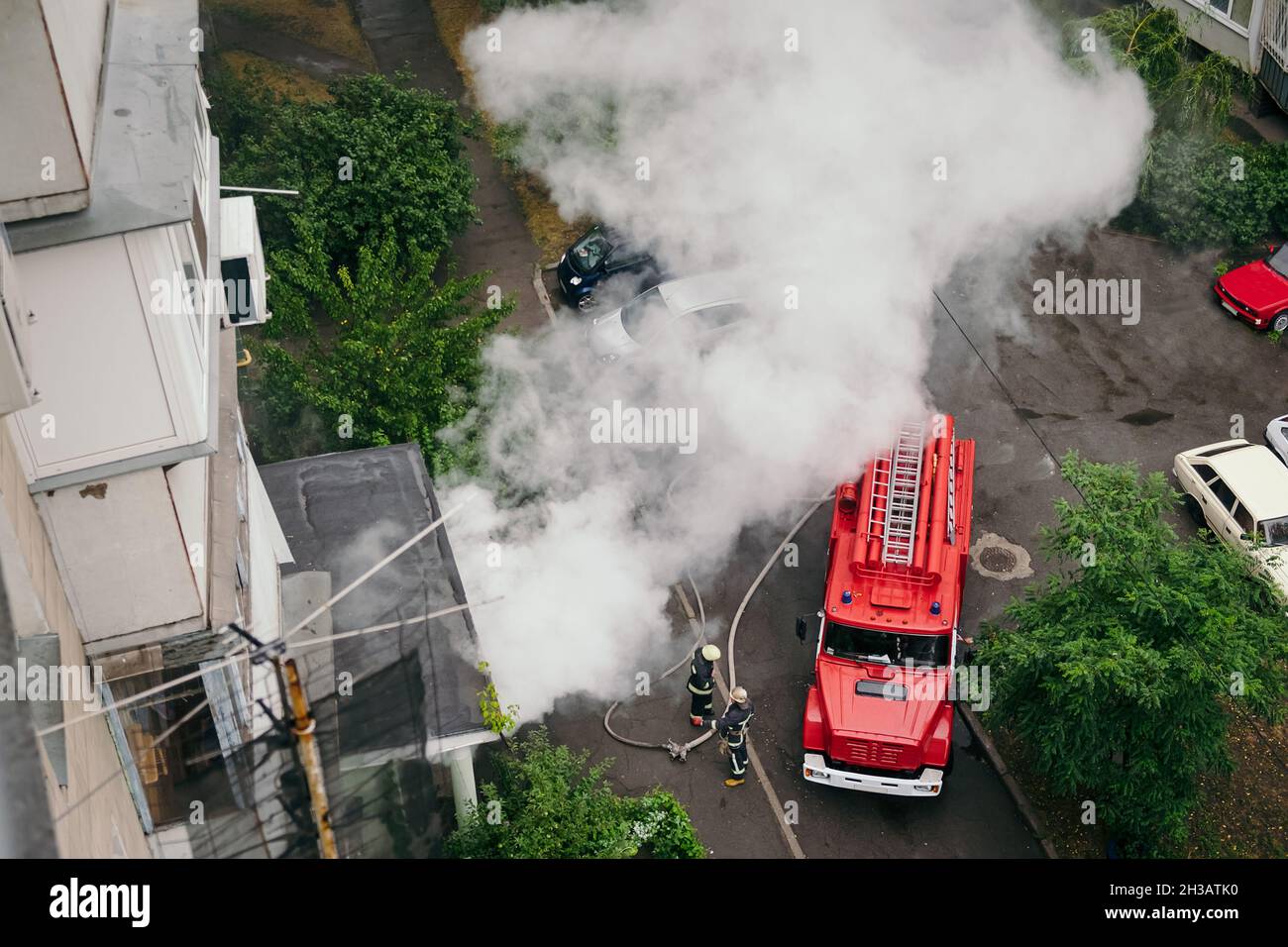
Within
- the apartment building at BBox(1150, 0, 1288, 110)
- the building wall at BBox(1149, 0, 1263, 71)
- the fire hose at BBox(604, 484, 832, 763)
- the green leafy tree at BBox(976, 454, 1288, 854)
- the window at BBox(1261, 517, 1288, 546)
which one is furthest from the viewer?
the building wall at BBox(1149, 0, 1263, 71)

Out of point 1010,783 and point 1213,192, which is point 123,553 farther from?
point 1213,192

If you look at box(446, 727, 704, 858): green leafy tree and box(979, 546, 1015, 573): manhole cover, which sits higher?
box(979, 546, 1015, 573): manhole cover

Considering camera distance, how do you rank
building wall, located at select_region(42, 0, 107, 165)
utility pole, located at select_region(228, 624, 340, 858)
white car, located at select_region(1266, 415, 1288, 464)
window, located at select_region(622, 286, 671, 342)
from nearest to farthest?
1. utility pole, located at select_region(228, 624, 340, 858)
2. building wall, located at select_region(42, 0, 107, 165)
3. white car, located at select_region(1266, 415, 1288, 464)
4. window, located at select_region(622, 286, 671, 342)

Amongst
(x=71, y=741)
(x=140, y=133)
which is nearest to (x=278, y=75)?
(x=140, y=133)

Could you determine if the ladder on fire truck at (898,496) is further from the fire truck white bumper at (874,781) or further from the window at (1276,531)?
the window at (1276,531)

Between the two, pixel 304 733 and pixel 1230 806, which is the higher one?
pixel 304 733

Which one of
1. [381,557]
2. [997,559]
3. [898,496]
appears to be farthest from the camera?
[997,559]

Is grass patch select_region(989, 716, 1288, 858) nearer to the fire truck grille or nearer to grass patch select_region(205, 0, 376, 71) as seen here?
the fire truck grille

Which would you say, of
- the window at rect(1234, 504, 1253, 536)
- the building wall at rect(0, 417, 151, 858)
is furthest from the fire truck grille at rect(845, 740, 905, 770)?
the building wall at rect(0, 417, 151, 858)

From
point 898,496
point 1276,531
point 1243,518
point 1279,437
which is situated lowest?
point 1276,531
